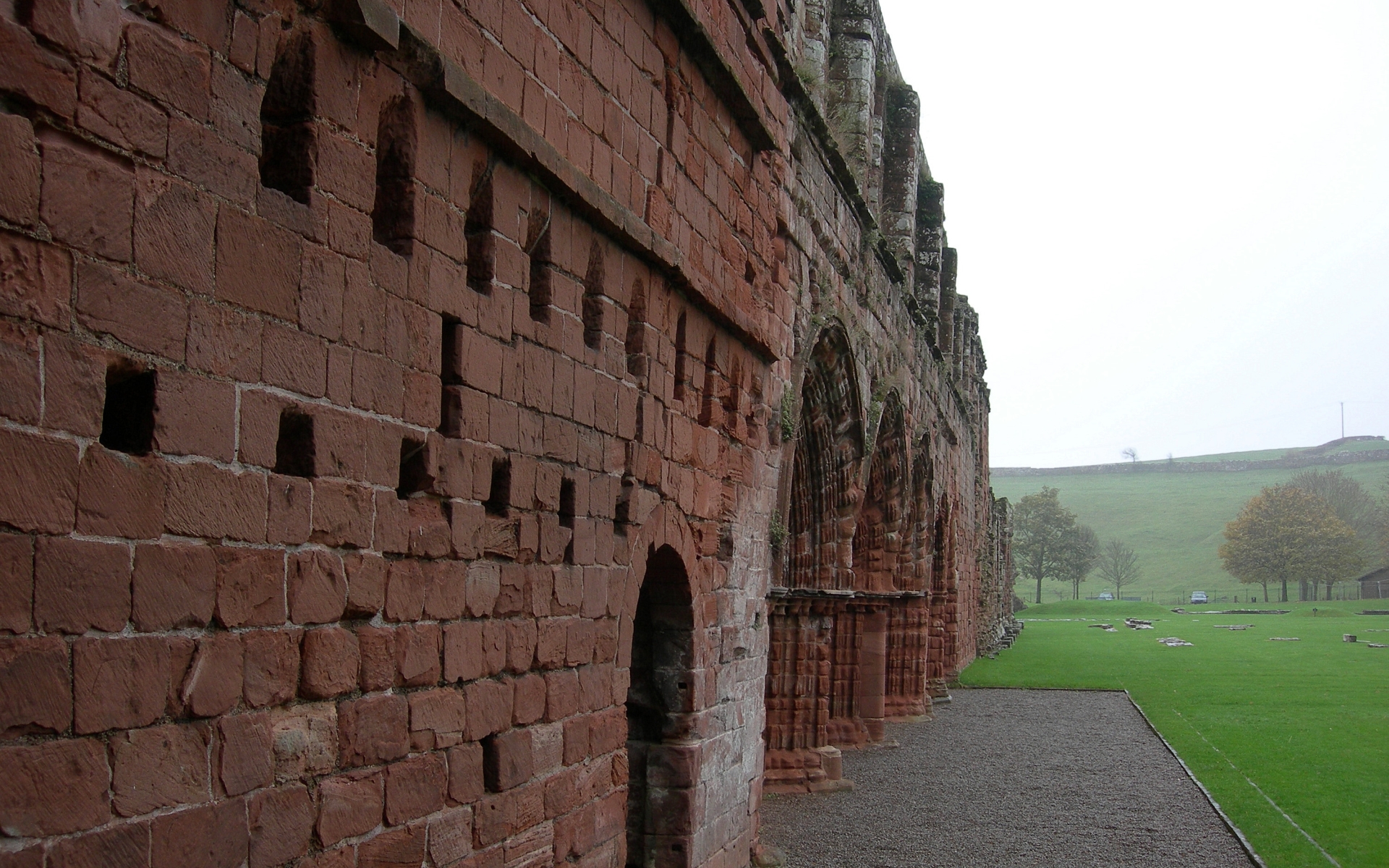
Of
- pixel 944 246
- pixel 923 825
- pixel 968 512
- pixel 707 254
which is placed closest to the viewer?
pixel 707 254

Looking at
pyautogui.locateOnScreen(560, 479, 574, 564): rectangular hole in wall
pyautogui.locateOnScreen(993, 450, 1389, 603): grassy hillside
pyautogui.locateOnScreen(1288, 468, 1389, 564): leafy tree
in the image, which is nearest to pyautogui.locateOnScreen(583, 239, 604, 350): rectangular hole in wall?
pyautogui.locateOnScreen(560, 479, 574, 564): rectangular hole in wall

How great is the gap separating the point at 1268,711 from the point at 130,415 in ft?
69.2

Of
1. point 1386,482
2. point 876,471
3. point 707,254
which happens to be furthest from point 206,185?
point 1386,482

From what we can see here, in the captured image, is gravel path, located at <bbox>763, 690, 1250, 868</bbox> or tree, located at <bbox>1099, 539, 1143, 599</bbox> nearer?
gravel path, located at <bbox>763, 690, 1250, 868</bbox>

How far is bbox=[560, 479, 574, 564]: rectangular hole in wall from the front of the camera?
5711mm

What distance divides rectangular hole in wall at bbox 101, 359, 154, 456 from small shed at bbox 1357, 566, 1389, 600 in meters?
87.9

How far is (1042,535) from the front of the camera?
307 ft

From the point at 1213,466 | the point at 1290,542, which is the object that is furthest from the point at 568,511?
the point at 1213,466

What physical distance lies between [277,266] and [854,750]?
14170 millimetres

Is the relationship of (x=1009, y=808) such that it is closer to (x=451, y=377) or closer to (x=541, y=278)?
(x=541, y=278)

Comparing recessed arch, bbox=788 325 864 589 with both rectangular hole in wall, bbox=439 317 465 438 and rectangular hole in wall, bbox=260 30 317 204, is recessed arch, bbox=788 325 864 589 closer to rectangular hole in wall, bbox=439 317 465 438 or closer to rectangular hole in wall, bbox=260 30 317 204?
rectangular hole in wall, bbox=439 317 465 438

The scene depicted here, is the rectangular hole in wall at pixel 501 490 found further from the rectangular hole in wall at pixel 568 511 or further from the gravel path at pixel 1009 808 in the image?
the gravel path at pixel 1009 808

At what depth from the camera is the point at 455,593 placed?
4703mm

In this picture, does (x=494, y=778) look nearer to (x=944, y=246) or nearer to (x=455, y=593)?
(x=455, y=593)
